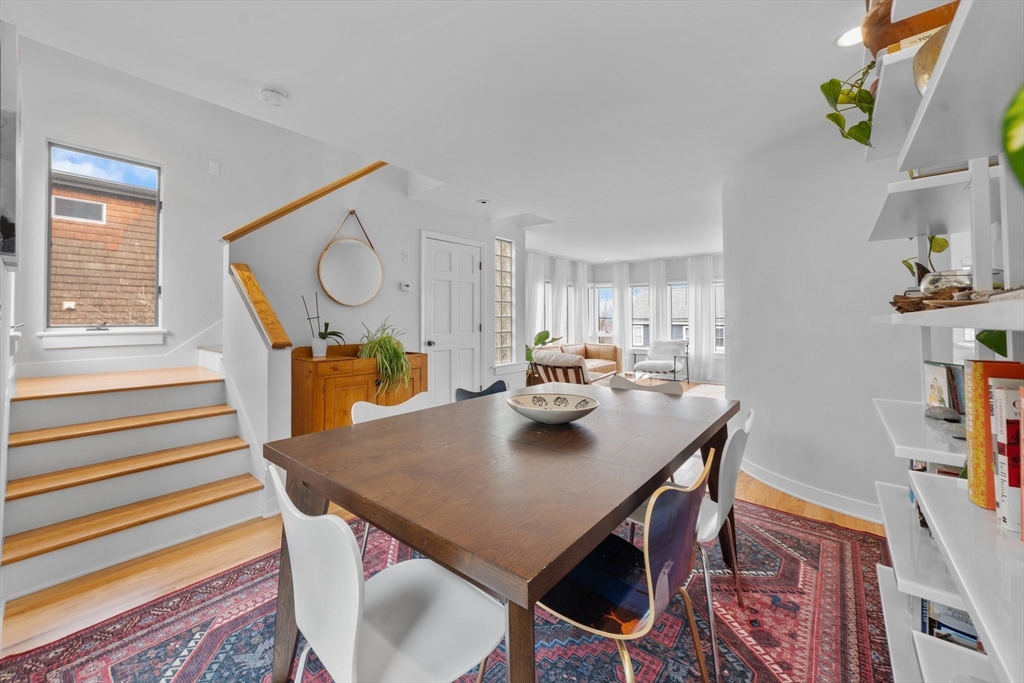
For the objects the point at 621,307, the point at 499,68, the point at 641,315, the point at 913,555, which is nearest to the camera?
the point at 913,555

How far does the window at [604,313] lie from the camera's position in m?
9.58

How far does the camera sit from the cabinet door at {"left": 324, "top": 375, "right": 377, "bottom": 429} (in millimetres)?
2979

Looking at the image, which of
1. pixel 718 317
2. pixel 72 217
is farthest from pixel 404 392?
pixel 718 317

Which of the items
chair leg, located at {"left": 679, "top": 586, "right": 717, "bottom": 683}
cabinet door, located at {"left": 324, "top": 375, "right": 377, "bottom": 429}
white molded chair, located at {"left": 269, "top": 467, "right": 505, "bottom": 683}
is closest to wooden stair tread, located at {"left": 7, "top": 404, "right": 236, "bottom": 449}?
cabinet door, located at {"left": 324, "top": 375, "right": 377, "bottom": 429}

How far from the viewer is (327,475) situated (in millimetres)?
1068

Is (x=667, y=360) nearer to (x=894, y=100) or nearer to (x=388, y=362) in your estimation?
(x=388, y=362)

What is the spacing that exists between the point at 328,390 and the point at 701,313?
743 centimetres

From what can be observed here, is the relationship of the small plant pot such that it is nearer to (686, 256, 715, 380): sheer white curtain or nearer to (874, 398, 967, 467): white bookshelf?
(874, 398, 967, 467): white bookshelf

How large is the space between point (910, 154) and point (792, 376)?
2.46 metres

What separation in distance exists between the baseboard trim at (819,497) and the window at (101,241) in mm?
5135

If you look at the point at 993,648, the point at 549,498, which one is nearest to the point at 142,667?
the point at 549,498

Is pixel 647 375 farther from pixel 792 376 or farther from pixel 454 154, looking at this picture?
pixel 454 154

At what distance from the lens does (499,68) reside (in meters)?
2.06

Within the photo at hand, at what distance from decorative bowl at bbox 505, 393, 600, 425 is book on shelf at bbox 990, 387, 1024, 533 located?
3.16ft
